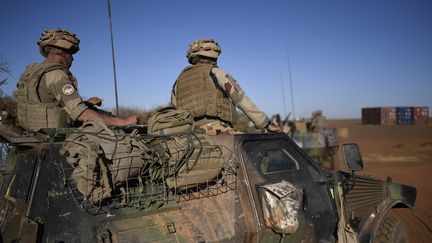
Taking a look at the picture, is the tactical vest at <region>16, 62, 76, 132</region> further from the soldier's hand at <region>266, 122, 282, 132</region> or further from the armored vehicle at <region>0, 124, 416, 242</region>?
the soldier's hand at <region>266, 122, 282, 132</region>

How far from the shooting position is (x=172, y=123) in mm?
3330

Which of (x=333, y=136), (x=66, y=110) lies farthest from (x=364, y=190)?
(x=333, y=136)

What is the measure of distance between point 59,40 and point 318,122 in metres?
13.2

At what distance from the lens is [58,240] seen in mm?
2324

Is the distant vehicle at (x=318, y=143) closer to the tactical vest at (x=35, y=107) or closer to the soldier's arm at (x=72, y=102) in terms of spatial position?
the soldier's arm at (x=72, y=102)

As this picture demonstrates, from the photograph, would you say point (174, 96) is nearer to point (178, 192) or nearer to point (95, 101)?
point (95, 101)

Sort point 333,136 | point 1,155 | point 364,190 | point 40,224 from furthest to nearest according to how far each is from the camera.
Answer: point 333,136 < point 1,155 < point 364,190 < point 40,224

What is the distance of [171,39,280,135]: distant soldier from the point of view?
164 inches

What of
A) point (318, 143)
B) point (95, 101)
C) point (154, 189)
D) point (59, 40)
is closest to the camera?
point (154, 189)

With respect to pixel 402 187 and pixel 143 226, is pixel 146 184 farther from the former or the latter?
pixel 402 187

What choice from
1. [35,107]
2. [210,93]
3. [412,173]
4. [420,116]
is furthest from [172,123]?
[420,116]

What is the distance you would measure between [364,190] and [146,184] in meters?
2.28

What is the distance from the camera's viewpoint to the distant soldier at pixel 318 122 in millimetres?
15961

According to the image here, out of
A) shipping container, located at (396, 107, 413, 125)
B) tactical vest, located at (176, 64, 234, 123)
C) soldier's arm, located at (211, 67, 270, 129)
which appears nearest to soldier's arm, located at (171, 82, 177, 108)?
tactical vest, located at (176, 64, 234, 123)
